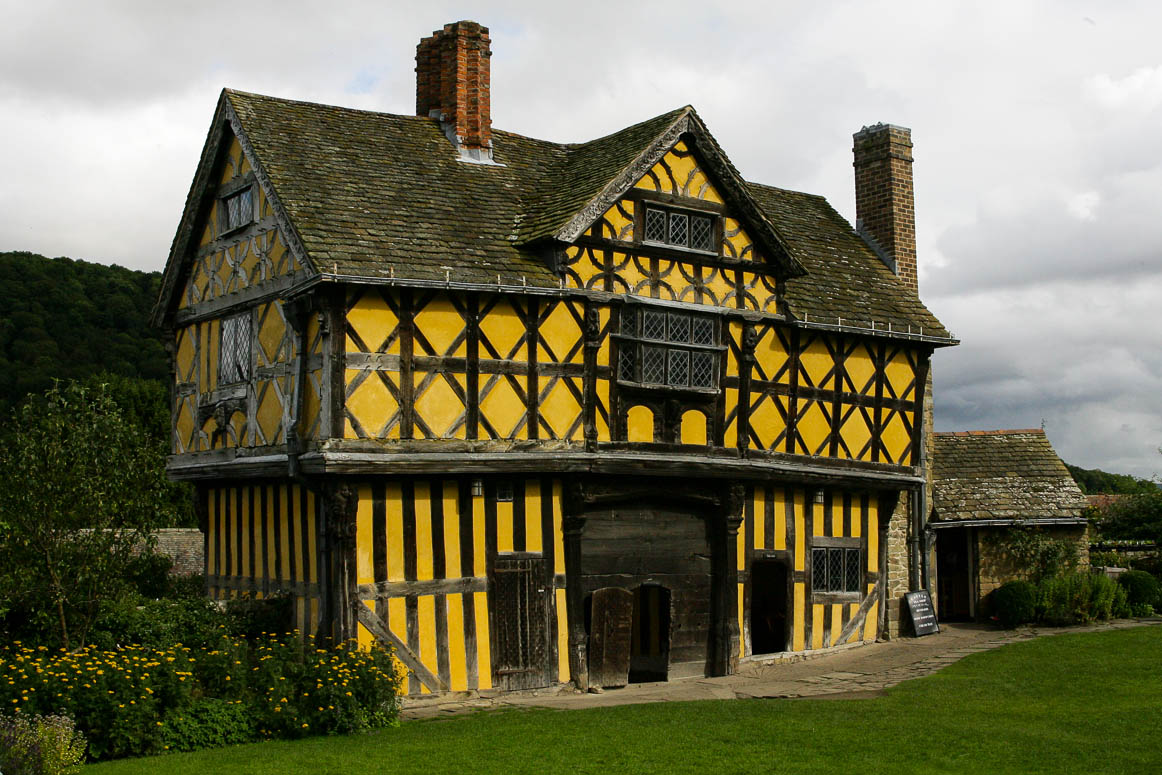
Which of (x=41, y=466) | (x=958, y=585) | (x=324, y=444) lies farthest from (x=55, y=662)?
(x=958, y=585)

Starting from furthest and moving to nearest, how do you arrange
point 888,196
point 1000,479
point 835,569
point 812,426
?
point 1000,479, point 888,196, point 835,569, point 812,426

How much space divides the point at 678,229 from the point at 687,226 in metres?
0.18

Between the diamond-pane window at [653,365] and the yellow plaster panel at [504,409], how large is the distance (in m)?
2.14

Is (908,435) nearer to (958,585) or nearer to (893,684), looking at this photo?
(958,585)

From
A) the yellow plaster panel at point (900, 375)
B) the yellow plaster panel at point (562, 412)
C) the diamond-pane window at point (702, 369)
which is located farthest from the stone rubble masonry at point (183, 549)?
the yellow plaster panel at point (900, 375)

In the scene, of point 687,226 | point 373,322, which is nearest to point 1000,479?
point 687,226

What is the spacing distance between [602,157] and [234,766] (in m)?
11.0

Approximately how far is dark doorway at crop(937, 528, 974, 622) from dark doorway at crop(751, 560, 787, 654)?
533 centimetres

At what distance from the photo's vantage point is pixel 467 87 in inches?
785

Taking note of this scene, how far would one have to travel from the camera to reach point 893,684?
1736 centimetres

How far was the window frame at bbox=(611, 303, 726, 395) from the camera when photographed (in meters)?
18.1

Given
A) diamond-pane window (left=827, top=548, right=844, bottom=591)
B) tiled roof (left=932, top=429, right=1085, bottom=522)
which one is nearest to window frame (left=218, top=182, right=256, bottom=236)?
diamond-pane window (left=827, top=548, right=844, bottom=591)

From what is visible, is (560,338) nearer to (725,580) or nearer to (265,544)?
(725,580)

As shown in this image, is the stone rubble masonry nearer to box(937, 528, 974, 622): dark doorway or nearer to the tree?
the tree
